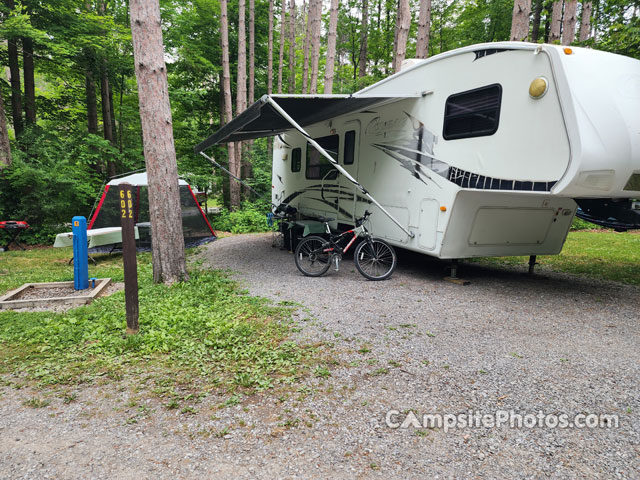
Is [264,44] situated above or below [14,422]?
above

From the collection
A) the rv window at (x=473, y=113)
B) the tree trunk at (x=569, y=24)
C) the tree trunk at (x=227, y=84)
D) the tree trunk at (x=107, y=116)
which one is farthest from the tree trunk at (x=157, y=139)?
the tree trunk at (x=107, y=116)

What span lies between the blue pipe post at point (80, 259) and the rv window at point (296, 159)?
5.36 m

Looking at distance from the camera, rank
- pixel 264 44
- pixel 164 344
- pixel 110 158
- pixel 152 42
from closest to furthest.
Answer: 1. pixel 164 344
2. pixel 152 42
3. pixel 110 158
4. pixel 264 44

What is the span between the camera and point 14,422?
2.54 meters

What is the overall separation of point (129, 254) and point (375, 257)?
3.86 meters

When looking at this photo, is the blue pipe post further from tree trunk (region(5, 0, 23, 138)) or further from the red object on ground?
tree trunk (region(5, 0, 23, 138))

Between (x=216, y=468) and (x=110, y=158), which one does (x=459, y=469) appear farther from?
(x=110, y=158)

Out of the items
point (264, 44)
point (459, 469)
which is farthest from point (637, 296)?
point (264, 44)

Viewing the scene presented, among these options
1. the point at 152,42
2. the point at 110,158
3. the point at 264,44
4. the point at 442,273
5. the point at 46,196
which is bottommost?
the point at 442,273

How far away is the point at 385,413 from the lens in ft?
8.61

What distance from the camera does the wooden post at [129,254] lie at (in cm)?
379

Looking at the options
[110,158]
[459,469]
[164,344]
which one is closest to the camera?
[459,469]

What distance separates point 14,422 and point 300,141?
8383 mm

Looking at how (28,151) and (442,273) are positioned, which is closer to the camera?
(442,273)
